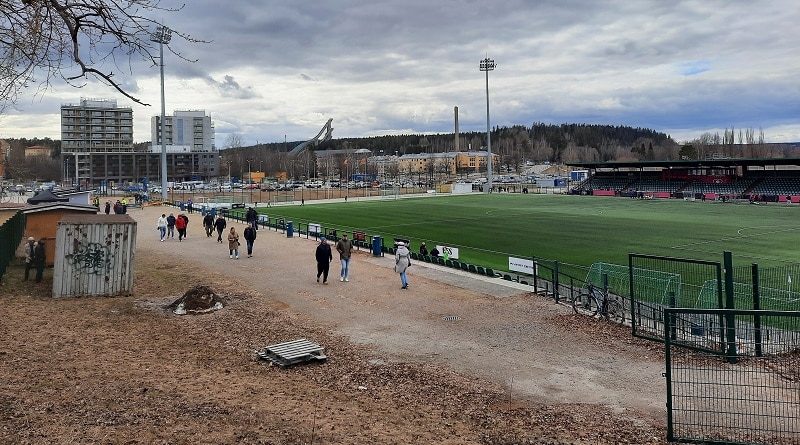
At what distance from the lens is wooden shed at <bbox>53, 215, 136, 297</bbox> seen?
55.6 feet

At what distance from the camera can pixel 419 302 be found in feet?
59.0

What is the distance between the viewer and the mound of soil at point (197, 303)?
→ 16.1 metres

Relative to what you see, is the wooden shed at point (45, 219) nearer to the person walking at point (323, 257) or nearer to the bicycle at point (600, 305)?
the person walking at point (323, 257)

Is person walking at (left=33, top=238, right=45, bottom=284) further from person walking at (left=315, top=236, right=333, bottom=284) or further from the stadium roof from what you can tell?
the stadium roof

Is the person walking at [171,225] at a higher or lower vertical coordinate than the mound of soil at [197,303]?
higher

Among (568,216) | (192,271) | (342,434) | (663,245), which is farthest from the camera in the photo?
(568,216)

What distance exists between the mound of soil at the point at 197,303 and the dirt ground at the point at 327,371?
356mm

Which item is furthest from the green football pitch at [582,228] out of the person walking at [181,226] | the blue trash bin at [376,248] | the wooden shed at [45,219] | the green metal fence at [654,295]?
the wooden shed at [45,219]

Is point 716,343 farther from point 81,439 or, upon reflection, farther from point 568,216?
point 568,216

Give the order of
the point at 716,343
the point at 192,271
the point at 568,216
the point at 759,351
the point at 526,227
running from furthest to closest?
the point at 568,216 → the point at 526,227 → the point at 192,271 → the point at 716,343 → the point at 759,351

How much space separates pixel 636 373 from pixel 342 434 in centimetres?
602

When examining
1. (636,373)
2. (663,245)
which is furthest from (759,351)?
(663,245)

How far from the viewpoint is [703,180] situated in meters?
86.4

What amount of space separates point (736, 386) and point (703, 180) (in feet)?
284
